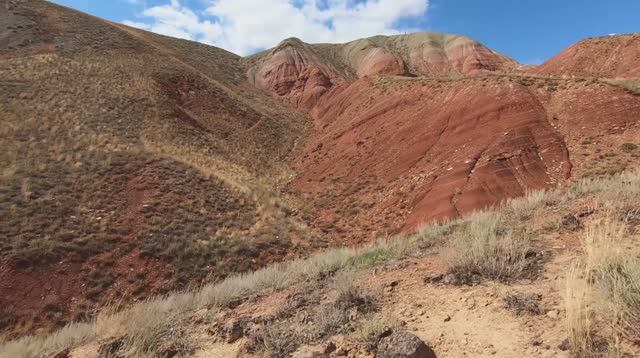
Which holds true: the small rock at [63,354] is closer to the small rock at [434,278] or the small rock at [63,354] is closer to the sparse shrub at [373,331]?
the sparse shrub at [373,331]

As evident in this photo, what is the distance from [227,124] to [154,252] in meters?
23.4

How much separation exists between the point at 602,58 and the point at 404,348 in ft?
129

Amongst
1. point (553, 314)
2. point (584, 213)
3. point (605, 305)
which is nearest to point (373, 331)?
point (553, 314)

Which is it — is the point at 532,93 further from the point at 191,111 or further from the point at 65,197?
the point at 191,111

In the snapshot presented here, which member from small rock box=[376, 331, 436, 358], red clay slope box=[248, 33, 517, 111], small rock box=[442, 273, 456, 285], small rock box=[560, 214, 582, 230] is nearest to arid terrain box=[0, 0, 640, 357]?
small rock box=[442, 273, 456, 285]

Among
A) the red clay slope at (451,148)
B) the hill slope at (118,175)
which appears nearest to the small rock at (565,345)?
the red clay slope at (451,148)

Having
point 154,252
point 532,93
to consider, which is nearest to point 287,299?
point 154,252

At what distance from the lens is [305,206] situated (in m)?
25.8

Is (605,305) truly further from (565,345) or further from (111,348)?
(111,348)

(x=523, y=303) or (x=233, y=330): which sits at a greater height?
(x=523, y=303)

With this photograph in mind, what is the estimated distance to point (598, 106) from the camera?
20.7 m

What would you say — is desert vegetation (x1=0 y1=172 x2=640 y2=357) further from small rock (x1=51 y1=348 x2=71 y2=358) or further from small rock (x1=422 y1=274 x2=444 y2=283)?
small rock (x1=51 y1=348 x2=71 y2=358)

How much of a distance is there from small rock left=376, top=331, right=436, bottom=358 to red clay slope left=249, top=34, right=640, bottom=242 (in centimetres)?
1148

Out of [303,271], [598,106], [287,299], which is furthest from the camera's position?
[598,106]
